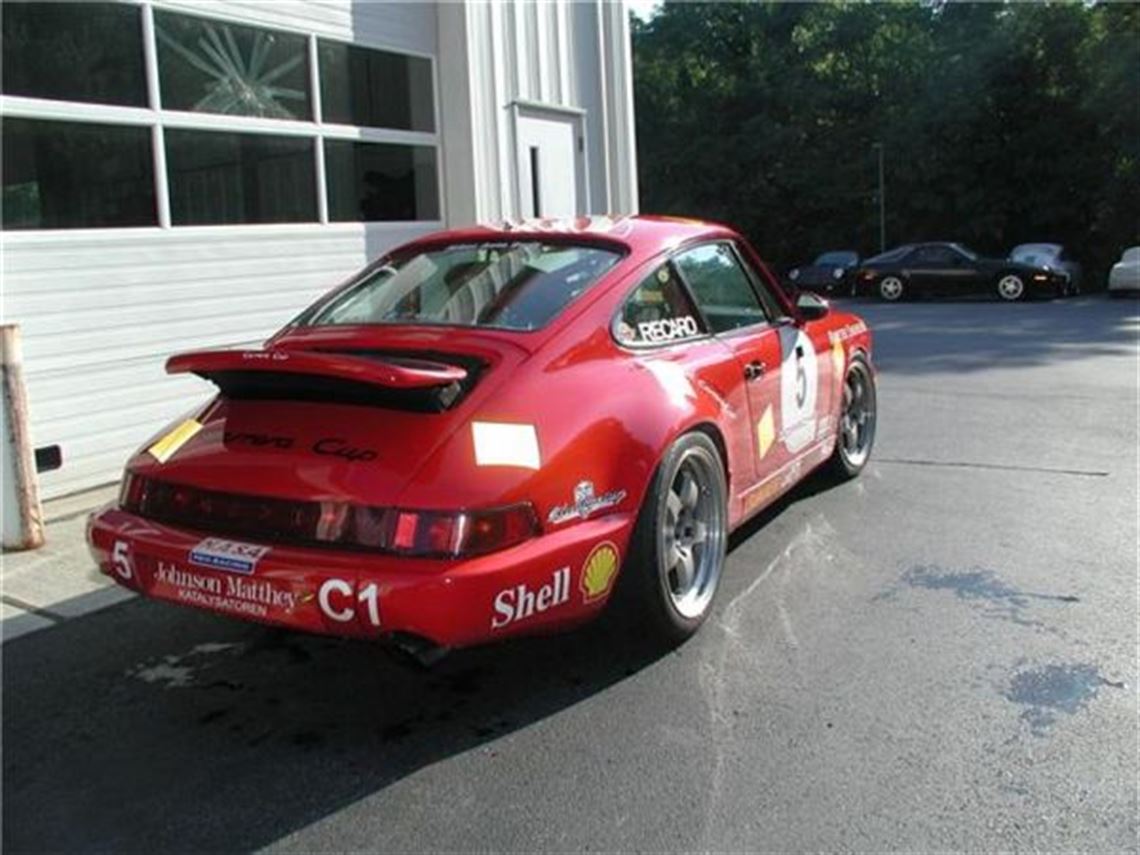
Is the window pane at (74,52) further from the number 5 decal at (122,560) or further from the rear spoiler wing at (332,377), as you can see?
the number 5 decal at (122,560)

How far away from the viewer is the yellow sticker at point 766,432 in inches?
192

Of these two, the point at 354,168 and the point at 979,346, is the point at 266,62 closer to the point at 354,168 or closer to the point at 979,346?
the point at 354,168

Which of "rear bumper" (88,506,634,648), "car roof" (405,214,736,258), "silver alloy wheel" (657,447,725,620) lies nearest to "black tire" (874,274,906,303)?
"car roof" (405,214,736,258)

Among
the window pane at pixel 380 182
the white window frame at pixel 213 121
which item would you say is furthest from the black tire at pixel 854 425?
the window pane at pixel 380 182

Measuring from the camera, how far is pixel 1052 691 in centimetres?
372

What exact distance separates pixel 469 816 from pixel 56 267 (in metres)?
5.04

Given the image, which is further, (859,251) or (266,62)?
(859,251)

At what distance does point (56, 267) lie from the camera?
678cm

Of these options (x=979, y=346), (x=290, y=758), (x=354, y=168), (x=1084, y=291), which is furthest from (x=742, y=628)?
(x=1084, y=291)

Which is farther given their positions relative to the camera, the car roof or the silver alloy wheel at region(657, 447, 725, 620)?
the car roof

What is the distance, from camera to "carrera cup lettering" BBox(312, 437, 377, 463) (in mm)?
3413

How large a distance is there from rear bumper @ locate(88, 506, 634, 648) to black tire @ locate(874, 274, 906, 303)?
22.6m

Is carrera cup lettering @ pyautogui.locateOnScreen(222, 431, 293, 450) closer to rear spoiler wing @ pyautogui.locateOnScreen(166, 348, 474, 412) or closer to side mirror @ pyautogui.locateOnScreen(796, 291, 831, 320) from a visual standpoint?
rear spoiler wing @ pyautogui.locateOnScreen(166, 348, 474, 412)

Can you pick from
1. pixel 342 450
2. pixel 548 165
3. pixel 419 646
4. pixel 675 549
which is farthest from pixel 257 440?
pixel 548 165
